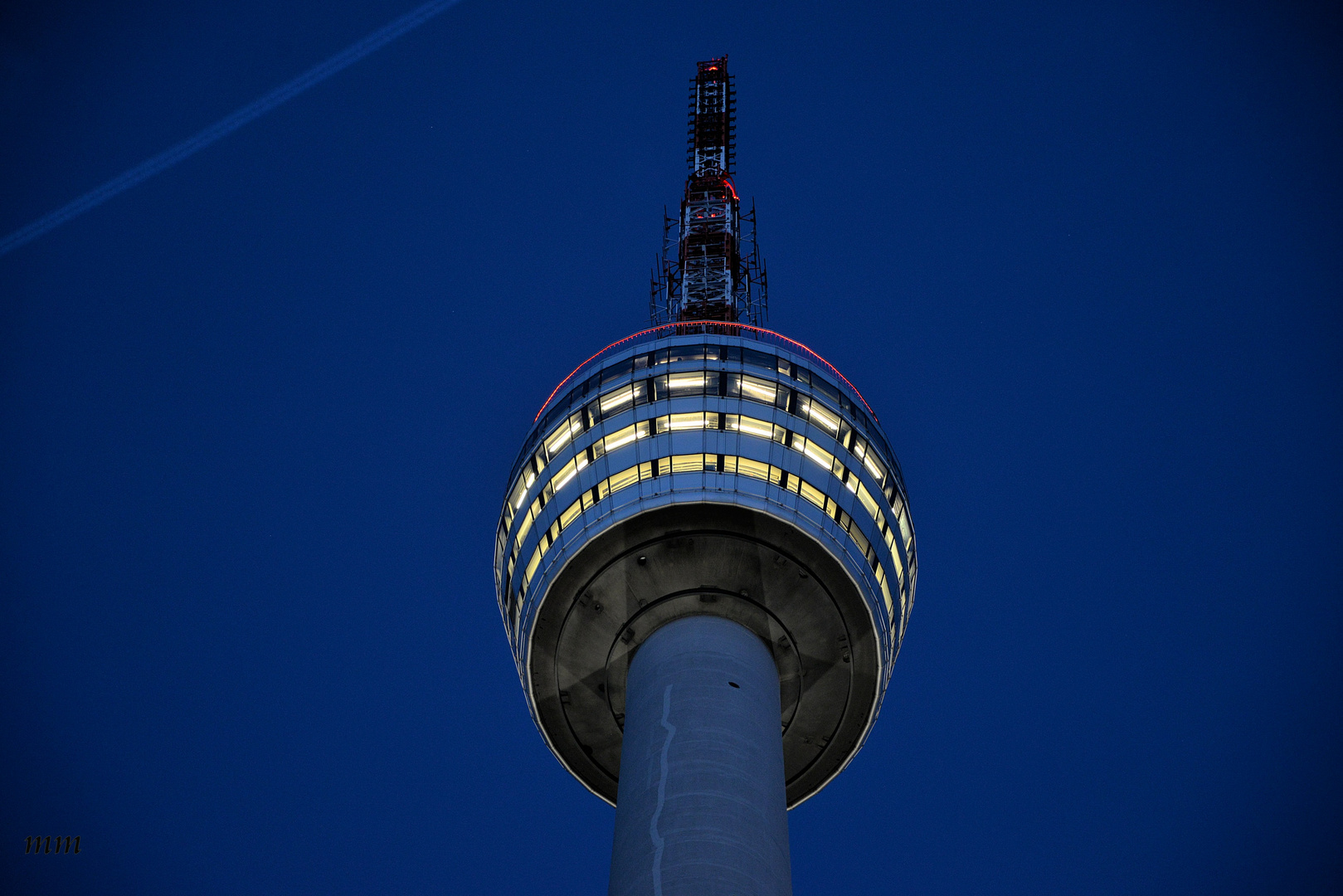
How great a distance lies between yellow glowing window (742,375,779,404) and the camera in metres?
43.7

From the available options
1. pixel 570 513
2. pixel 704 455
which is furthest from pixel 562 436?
pixel 704 455

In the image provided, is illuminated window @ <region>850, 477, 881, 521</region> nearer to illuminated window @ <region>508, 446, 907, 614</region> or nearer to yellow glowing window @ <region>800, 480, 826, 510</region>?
illuminated window @ <region>508, 446, 907, 614</region>

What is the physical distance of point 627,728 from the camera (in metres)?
37.5

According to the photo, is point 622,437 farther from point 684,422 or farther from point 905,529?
point 905,529

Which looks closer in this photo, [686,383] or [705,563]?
[705,563]

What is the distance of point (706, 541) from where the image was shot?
4056 cm

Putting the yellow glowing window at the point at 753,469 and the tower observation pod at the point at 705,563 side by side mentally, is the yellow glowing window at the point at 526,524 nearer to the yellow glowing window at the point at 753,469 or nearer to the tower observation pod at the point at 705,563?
the tower observation pod at the point at 705,563

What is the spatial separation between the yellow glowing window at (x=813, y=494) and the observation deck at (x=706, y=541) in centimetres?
10

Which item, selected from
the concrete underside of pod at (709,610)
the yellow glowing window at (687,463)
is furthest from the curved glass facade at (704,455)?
the concrete underside of pod at (709,610)

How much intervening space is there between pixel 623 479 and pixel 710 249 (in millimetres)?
27391

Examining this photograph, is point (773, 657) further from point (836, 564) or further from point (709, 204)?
point (709, 204)

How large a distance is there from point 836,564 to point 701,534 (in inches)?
208

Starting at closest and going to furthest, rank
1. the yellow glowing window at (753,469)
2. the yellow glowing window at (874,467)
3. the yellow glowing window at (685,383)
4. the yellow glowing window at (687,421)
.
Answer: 1. the yellow glowing window at (753,469)
2. the yellow glowing window at (687,421)
3. the yellow glowing window at (685,383)
4. the yellow glowing window at (874,467)

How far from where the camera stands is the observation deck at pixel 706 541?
40625mm
